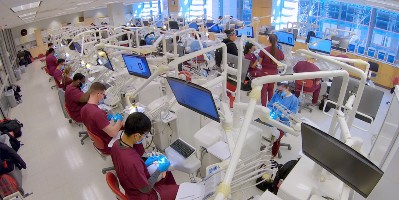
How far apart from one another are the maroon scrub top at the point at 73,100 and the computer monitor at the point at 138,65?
0.96 meters

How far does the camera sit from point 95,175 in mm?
3982

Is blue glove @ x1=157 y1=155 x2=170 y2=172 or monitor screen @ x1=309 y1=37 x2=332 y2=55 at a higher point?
monitor screen @ x1=309 y1=37 x2=332 y2=55

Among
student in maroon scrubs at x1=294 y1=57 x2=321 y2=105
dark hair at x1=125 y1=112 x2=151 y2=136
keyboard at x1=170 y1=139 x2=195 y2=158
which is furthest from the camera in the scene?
student in maroon scrubs at x1=294 y1=57 x2=321 y2=105

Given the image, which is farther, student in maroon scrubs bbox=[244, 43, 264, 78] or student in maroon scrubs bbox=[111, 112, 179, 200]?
student in maroon scrubs bbox=[244, 43, 264, 78]

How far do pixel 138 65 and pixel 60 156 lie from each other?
2.12 metres

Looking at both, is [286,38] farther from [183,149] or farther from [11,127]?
[11,127]

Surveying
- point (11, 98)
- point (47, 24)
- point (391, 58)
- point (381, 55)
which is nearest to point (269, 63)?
point (391, 58)

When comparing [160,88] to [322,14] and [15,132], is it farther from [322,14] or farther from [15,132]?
[322,14]

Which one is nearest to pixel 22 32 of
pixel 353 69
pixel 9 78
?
pixel 9 78

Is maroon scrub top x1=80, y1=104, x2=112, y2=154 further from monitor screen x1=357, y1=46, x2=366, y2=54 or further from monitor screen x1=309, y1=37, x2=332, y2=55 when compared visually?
monitor screen x1=357, y1=46, x2=366, y2=54

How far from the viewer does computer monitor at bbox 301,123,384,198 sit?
145cm

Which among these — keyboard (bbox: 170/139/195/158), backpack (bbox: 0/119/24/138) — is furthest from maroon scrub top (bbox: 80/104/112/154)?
backpack (bbox: 0/119/24/138)

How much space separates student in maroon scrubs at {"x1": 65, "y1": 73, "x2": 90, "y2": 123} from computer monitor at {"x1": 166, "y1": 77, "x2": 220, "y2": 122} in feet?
7.30

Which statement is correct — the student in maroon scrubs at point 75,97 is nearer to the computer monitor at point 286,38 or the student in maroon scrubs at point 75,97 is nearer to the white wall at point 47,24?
the computer monitor at point 286,38
